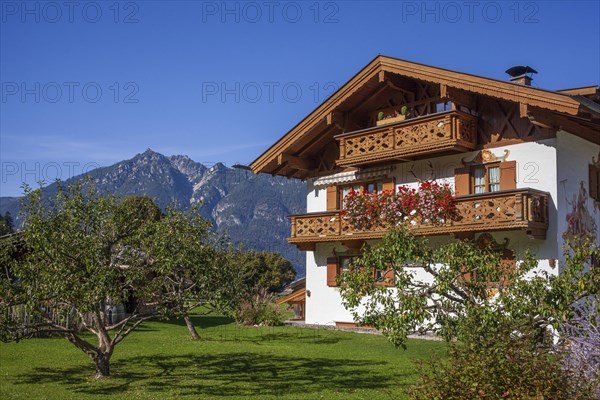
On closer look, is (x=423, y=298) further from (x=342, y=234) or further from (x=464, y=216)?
(x=342, y=234)

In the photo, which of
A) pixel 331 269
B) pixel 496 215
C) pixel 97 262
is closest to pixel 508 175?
pixel 496 215

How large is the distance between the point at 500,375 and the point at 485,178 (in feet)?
48.2

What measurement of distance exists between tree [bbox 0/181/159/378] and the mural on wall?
12836 millimetres

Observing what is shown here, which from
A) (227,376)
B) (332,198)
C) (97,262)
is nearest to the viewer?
(97,262)

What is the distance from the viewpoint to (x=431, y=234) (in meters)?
21.8

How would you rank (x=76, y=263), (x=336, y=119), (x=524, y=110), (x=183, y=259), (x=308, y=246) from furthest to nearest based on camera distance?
1. (x=308, y=246)
2. (x=336, y=119)
3. (x=524, y=110)
4. (x=183, y=259)
5. (x=76, y=263)

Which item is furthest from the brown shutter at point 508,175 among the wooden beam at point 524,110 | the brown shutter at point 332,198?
the brown shutter at point 332,198

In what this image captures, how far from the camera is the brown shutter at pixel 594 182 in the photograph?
21.8 m

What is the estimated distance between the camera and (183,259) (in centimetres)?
1418

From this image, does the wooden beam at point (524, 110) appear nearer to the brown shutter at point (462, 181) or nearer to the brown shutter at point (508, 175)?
the brown shutter at point (508, 175)

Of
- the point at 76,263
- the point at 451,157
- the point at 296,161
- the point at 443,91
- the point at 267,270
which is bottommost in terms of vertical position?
the point at 267,270

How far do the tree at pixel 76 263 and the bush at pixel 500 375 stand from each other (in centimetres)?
671

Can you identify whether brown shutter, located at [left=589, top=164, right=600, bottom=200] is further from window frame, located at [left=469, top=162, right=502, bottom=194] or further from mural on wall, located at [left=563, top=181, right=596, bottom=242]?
window frame, located at [left=469, top=162, right=502, bottom=194]

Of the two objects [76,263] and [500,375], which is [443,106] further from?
[500,375]
